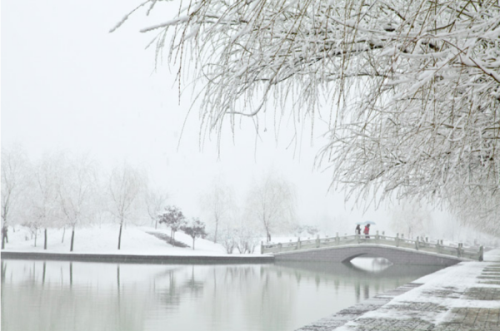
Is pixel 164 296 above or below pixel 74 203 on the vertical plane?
below

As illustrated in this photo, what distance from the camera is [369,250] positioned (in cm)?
3850

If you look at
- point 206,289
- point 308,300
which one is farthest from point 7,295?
point 308,300

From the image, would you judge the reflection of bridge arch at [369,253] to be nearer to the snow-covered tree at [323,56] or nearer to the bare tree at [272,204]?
the bare tree at [272,204]

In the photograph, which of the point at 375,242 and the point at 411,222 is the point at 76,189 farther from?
the point at 411,222

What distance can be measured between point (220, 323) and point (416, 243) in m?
26.5

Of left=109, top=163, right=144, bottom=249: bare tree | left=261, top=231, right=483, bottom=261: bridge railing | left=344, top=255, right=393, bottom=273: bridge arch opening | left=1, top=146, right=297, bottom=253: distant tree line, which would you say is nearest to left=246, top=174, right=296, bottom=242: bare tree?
left=1, top=146, right=297, bottom=253: distant tree line

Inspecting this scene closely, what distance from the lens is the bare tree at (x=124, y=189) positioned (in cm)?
4159

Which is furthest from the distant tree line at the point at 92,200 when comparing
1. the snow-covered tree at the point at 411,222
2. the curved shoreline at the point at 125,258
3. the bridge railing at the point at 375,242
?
the snow-covered tree at the point at 411,222

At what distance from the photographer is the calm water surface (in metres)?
13.5

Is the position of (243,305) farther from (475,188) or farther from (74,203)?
(74,203)

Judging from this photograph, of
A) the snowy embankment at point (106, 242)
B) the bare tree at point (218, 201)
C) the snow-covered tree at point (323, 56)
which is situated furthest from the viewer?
the bare tree at point (218, 201)

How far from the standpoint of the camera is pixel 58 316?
14086 millimetres

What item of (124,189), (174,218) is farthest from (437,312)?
(174,218)

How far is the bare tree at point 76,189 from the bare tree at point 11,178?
274 centimetres
